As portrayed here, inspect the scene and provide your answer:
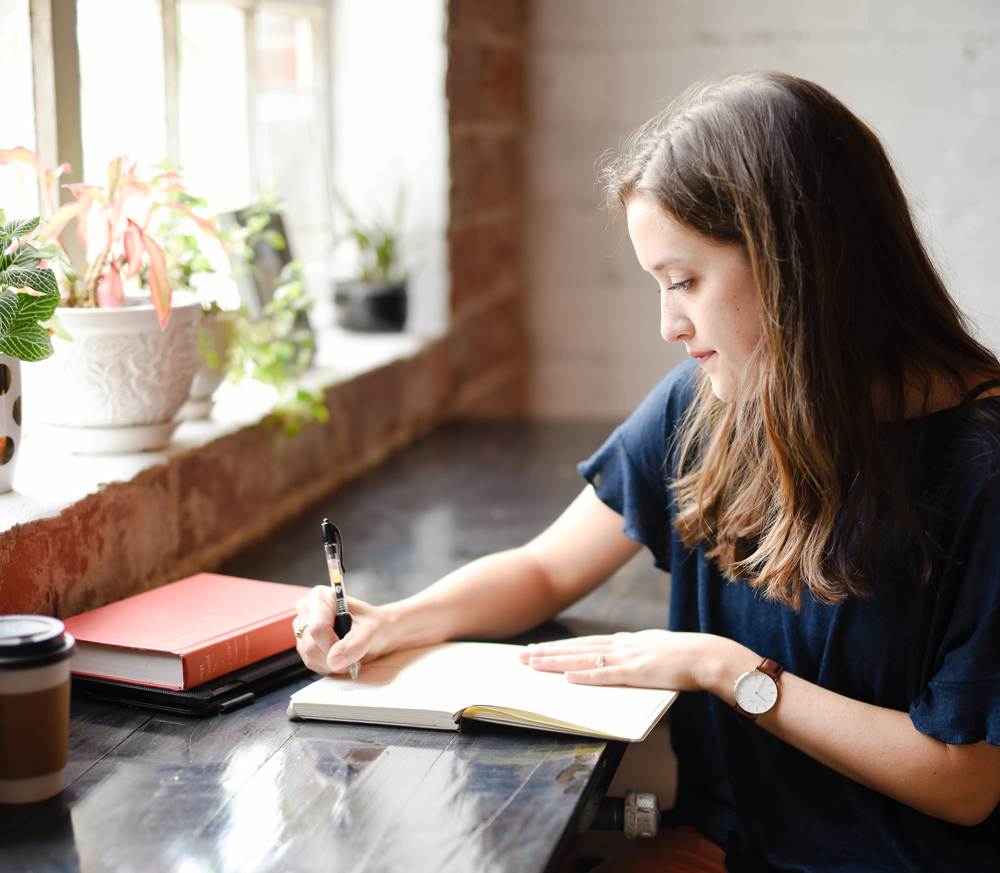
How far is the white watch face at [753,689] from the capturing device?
3.39 ft

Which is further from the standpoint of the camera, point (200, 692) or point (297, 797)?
point (200, 692)

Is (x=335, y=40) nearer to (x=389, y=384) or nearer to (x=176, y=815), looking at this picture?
(x=389, y=384)

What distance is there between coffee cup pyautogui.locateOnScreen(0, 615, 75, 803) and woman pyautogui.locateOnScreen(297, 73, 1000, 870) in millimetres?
263

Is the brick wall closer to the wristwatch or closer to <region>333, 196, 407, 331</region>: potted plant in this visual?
<region>333, 196, 407, 331</region>: potted plant

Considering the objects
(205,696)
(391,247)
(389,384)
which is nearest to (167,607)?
(205,696)

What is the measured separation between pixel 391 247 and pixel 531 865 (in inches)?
70.3

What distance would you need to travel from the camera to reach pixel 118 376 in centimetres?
127

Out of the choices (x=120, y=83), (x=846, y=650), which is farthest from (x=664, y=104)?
(x=846, y=650)

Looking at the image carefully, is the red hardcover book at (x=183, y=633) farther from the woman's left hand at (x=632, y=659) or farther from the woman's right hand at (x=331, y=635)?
the woman's left hand at (x=632, y=659)

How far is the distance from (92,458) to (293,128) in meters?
1.21

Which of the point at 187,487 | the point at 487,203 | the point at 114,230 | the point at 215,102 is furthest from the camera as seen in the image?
the point at 487,203

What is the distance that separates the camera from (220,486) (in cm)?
153

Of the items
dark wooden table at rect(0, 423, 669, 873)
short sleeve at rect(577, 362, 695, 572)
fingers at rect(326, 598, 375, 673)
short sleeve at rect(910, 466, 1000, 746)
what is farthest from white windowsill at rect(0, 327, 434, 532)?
short sleeve at rect(910, 466, 1000, 746)

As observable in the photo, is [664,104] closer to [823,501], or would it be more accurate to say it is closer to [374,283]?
[374,283]
